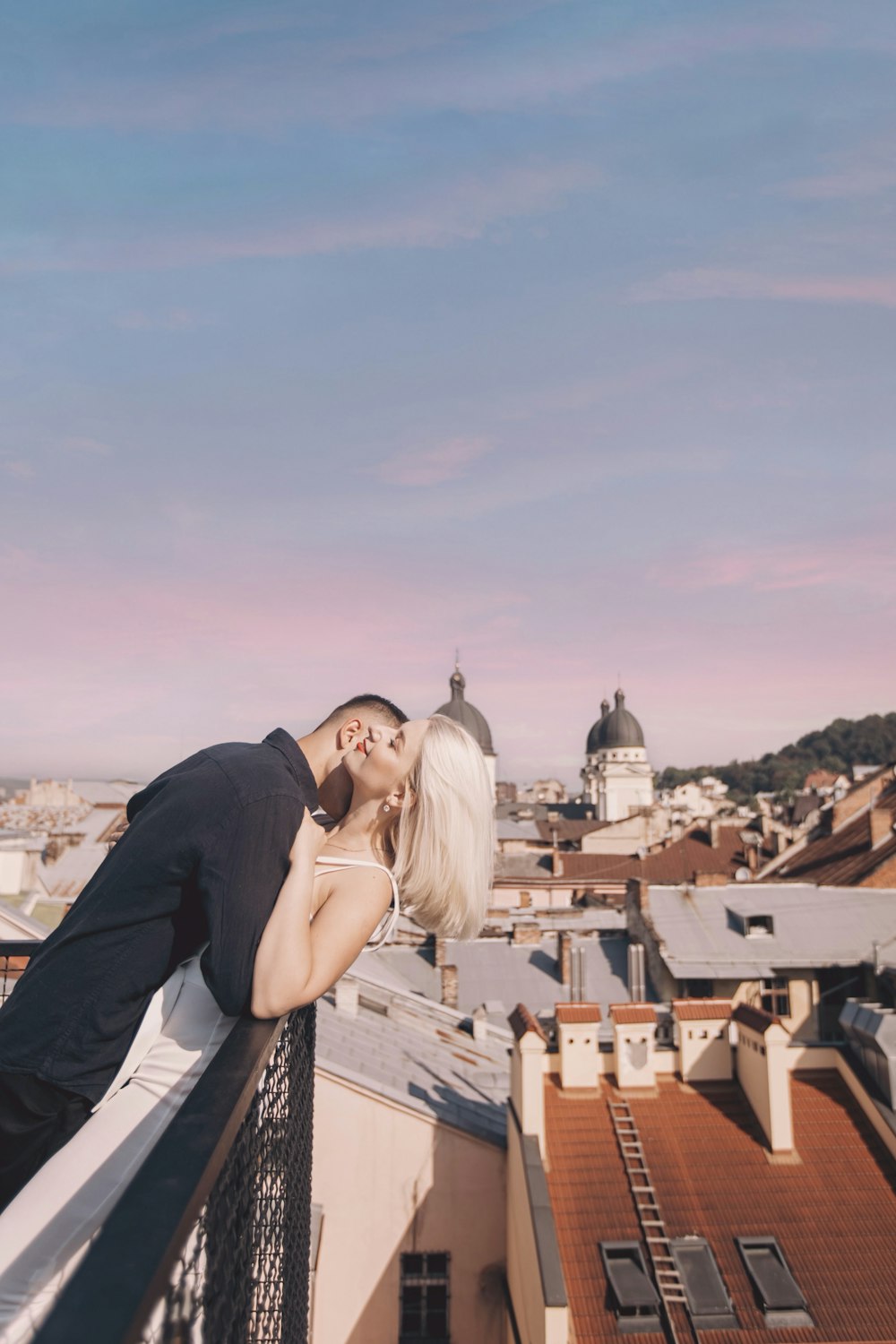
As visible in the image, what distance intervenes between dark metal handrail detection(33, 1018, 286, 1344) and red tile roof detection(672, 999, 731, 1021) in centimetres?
1122

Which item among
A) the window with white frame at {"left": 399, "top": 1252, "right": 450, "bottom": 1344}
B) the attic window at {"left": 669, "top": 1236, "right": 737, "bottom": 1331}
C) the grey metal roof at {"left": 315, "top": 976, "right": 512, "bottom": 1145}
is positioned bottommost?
the window with white frame at {"left": 399, "top": 1252, "right": 450, "bottom": 1344}

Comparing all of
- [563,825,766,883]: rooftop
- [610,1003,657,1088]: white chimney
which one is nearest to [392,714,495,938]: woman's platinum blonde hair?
[610,1003,657,1088]: white chimney

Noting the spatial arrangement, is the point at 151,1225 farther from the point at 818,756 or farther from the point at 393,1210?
the point at 818,756

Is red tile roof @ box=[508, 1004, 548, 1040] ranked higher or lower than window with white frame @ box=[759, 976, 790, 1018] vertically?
higher

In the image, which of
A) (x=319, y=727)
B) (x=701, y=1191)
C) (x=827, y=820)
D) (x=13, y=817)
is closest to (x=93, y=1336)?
(x=319, y=727)

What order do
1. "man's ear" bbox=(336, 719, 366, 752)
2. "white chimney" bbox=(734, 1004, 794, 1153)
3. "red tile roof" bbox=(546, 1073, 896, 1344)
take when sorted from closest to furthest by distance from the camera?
"man's ear" bbox=(336, 719, 366, 752), "red tile roof" bbox=(546, 1073, 896, 1344), "white chimney" bbox=(734, 1004, 794, 1153)

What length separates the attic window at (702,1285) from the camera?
9000 millimetres

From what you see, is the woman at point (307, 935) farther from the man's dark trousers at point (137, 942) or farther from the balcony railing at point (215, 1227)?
the balcony railing at point (215, 1227)

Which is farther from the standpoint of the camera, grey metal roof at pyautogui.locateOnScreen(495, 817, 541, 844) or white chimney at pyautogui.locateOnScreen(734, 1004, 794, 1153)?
grey metal roof at pyautogui.locateOnScreen(495, 817, 541, 844)

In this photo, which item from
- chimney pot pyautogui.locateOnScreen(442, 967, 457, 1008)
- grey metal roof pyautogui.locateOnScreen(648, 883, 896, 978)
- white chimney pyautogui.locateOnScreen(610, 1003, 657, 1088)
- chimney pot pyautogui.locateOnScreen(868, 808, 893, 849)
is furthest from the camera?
chimney pot pyautogui.locateOnScreen(868, 808, 893, 849)

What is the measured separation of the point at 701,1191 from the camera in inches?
409

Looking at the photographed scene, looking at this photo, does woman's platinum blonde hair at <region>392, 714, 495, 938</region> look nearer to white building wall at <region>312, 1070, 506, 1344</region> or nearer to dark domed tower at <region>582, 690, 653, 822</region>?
white building wall at <region>312, 1070, 506, 1344</region>

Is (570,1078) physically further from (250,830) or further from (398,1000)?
(250,830)

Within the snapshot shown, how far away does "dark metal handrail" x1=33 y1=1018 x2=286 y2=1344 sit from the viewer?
1006 millimetres
